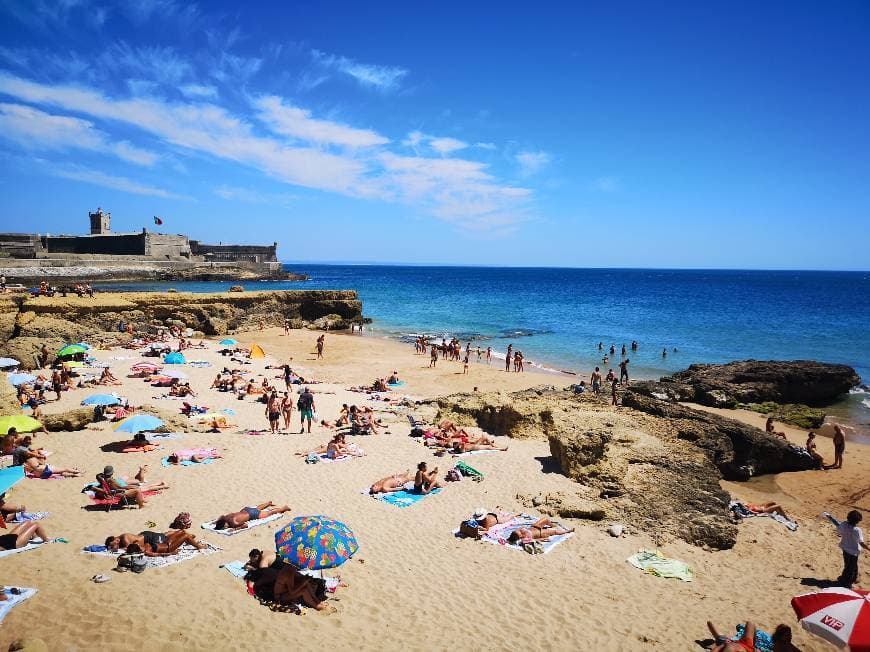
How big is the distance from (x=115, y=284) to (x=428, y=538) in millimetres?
54707

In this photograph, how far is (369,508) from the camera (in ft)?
27.2

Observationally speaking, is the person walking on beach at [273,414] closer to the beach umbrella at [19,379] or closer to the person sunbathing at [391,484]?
the person sunbathing at [391,484]

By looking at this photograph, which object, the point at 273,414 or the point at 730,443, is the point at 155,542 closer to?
the point at 273,414

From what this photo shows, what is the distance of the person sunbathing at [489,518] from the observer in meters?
7.63

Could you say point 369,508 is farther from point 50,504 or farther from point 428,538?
point 50,504

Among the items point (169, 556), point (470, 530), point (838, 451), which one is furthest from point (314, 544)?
point (838, 451)

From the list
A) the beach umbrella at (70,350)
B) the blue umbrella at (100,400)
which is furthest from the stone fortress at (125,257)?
the blue umbrella at (100,400)

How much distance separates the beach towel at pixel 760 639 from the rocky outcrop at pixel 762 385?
1263cm

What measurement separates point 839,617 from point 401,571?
4.67 m

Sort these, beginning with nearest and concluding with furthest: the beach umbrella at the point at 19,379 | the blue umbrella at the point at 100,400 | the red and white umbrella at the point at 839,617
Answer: the red and white umbrella at the point at 839,617, the blue umbrella at the point at 100,400, the beach umbrella at the point at 19,379

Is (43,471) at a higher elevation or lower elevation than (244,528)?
higher

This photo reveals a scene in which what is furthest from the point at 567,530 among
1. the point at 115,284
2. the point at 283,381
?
the point at 115,284

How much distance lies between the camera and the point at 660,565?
6789 mm

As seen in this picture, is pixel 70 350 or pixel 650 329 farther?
pixel 650 329
